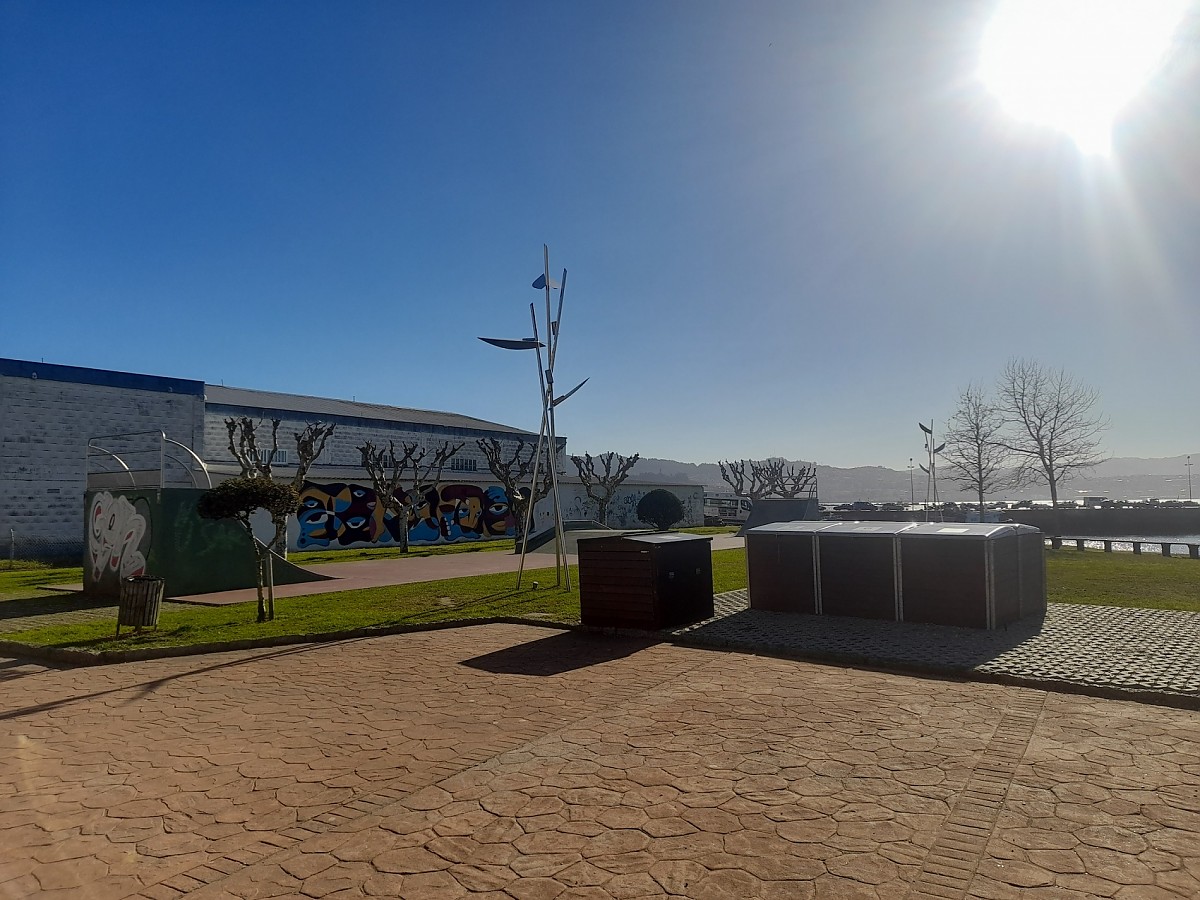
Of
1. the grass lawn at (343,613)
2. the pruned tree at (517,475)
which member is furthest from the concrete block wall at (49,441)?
the grass lawn at (343,613)

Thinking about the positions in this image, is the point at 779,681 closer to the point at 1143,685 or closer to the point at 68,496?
the point at 1143,685

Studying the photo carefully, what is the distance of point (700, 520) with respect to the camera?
54.3m

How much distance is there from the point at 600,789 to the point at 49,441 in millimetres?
29902

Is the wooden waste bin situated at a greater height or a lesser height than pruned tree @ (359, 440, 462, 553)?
lesser

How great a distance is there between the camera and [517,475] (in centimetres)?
4106

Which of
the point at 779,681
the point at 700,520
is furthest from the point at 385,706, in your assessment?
the point at 700,520

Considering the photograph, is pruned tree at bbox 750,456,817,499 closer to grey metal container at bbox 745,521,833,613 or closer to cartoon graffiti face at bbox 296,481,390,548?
cartoon graffiti face at bbox 296,481,390,548

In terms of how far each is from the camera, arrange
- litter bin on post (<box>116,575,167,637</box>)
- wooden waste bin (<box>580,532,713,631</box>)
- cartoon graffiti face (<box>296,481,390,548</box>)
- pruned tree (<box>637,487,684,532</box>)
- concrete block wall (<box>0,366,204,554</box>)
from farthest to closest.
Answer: pruned tree (<box>637,487,684,532</box>) < cartoon graffiti face (<box>296,481,390,548</box>) < concrete block wall (<box>0,366,204,554</box>) < litter bin on post (<box>116,575,167,637</box>) < wooden waste bin (<box>580,532,713,631</box>)

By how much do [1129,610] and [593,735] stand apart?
973 cm

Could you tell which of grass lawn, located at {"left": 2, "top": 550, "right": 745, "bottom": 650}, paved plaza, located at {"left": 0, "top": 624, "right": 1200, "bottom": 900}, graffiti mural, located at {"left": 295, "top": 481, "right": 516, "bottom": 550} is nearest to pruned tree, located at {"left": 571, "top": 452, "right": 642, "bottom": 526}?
graffiti mural, located at {"left": 295, "top": 481, "right": 516, "bottom": 550}

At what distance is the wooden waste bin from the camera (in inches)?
414

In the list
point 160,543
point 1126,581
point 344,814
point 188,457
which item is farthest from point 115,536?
point 1126,581

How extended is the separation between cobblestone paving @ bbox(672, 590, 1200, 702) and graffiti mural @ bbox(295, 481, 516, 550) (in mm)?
21923

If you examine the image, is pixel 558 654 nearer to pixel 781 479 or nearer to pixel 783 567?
pixel 783 567
